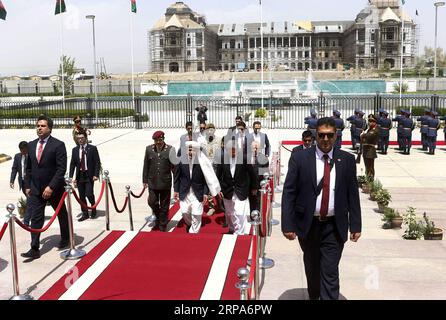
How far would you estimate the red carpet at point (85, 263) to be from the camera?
571 cm


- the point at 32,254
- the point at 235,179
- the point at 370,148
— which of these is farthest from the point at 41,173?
the point at 370,148

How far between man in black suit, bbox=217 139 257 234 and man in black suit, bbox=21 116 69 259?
2.37m

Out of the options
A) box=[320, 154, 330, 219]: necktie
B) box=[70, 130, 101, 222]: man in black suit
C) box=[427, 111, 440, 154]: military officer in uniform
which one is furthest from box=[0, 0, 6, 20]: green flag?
box=[320, 154, 330, 219]: necktie

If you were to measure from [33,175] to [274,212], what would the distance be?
15.6ft

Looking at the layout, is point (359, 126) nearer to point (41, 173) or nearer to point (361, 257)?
point (361, 257)

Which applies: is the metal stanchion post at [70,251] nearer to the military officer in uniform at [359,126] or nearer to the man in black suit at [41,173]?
→ the man in black suit at [41,173]

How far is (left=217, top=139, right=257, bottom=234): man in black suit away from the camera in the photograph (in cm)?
752

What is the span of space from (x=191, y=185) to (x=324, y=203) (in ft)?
10.9

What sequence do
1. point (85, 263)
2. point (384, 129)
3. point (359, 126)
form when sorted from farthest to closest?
point (359, 126)
point (384, 129)
point (85, 263)

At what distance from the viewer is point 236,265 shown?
21.3ft

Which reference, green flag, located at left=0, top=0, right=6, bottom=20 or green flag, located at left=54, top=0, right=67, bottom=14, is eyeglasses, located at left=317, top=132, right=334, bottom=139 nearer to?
green flag, located at left=0, top=0, right=6, bottom=20

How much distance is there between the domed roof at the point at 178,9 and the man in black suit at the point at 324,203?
146 metres

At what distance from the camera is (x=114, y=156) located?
1761 centimetres

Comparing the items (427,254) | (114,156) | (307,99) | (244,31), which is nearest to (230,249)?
(427,254)
